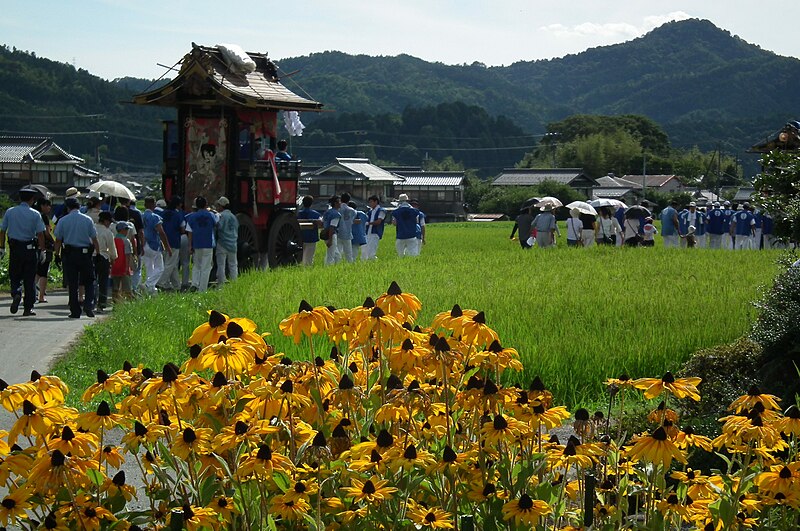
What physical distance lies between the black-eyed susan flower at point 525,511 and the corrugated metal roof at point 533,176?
261 feet

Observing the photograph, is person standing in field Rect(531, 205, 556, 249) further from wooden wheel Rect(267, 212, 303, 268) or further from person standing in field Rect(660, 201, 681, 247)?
wooden wheel Rect(267, 212, 303, 268)

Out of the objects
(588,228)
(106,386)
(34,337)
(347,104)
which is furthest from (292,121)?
(347,104)

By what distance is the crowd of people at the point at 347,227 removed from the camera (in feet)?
69.7

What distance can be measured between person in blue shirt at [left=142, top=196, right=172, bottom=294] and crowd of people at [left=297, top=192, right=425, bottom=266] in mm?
4431

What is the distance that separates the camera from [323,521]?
363 centimetres

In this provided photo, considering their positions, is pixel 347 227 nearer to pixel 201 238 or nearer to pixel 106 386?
pixel 201 238

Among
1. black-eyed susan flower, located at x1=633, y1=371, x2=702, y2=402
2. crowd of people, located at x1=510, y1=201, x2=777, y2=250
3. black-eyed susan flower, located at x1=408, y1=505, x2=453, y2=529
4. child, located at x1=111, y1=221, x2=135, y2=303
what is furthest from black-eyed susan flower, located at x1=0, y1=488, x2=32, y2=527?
crowd of people, located at x1=510, y1=201, x2=777, y2=250

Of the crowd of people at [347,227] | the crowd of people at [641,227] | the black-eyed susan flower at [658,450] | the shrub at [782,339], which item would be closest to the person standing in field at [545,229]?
the crowd of people at [641,227]

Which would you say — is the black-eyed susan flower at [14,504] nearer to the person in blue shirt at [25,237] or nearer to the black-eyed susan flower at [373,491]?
the black-eyed susan flower at [373,491]

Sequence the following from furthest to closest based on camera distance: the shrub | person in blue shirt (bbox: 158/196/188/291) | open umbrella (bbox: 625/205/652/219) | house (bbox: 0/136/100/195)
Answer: house (bbox: 0/136/100/195) < open umbrella (bbox: 625/205/652/219) < person in blue shirt (bbox: 158/196/188/291) < the shrub

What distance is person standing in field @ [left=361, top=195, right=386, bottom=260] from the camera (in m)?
23.1

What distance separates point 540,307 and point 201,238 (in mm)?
6691

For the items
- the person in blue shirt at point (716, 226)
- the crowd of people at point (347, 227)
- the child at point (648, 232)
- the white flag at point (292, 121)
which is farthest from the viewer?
A: the person in blue shirt at point (716, 226)

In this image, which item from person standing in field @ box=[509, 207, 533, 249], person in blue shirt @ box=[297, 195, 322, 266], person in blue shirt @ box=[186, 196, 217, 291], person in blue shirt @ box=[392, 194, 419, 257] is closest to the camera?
person in blue shirt @ box=[186, 196, 217, 291]
